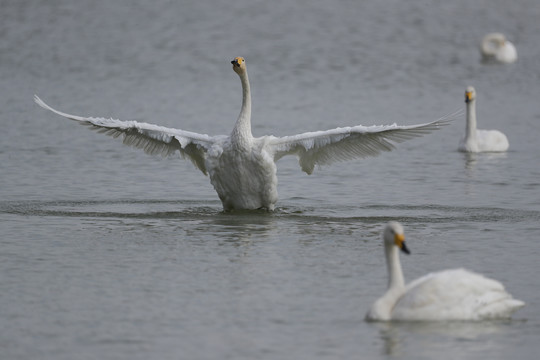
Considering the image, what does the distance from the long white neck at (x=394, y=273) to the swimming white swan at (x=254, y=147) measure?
4.69 meters

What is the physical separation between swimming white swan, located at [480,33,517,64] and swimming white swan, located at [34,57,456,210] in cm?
2073

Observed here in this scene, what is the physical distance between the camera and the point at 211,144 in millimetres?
16016

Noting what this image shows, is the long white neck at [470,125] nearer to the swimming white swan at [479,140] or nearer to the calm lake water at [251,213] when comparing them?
the swimming white swan at [479,140]

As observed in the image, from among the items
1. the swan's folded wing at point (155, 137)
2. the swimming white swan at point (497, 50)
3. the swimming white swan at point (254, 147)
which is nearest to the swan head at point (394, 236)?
the swimming white swan at point (254, 147)

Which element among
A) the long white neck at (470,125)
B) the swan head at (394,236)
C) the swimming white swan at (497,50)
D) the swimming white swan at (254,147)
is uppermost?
the swimming white swan at (497,50)

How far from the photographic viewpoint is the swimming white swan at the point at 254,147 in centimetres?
1560

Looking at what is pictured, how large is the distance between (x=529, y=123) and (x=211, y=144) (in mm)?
12106

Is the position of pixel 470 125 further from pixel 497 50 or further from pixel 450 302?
pixel 497 50

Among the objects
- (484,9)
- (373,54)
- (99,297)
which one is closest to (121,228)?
(99,297)

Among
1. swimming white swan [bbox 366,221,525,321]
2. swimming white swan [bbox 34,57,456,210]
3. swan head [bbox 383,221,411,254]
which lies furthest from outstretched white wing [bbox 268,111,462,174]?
swimming white swan [bbox 366,221,525,321]

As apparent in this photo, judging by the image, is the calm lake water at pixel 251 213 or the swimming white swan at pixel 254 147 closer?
the calm lake water at pixel 251 213

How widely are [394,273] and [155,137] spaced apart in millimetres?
6537

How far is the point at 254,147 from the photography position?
15.6 m

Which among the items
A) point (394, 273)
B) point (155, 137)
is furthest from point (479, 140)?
point (394, 273)
